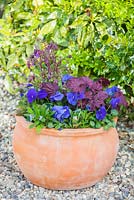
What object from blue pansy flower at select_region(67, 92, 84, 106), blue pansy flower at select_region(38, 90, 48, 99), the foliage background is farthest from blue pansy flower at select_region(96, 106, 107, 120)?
the foliage background

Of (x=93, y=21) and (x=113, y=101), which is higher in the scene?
(x=93, y=21)

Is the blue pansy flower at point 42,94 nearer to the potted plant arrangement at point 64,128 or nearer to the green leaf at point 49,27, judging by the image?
the potted plant arrangement at point 64,128

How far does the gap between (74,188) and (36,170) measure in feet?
0.81

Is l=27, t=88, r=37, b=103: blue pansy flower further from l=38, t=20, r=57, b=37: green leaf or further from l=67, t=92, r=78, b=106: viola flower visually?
l=38, t=20, r=57, b=37: green leaf

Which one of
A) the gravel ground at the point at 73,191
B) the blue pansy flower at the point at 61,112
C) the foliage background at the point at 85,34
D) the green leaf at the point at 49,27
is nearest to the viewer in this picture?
the blue pansy flower at the point at 61,112

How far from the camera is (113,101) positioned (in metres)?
2.77

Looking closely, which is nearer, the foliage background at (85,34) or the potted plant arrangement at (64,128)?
the potted plant arrangement at (64,128)

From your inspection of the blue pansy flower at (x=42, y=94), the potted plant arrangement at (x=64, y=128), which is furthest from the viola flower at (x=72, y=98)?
the blue pansy flower at (x=42, y=94)

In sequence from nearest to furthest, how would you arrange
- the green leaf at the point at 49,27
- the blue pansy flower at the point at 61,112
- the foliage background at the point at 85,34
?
the blue pansy flower at the point at 61,112, the foliage background at the point at 85,34, the green leaf at the point at 49,27

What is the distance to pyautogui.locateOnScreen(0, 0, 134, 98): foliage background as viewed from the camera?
326 cm

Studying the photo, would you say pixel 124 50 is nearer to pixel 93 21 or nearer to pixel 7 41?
pixel 93 21

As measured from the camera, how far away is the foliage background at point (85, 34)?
3.26m

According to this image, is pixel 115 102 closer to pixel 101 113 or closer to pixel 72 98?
pixel 101 113

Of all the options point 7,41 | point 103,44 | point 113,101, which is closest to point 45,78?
point 113,101
